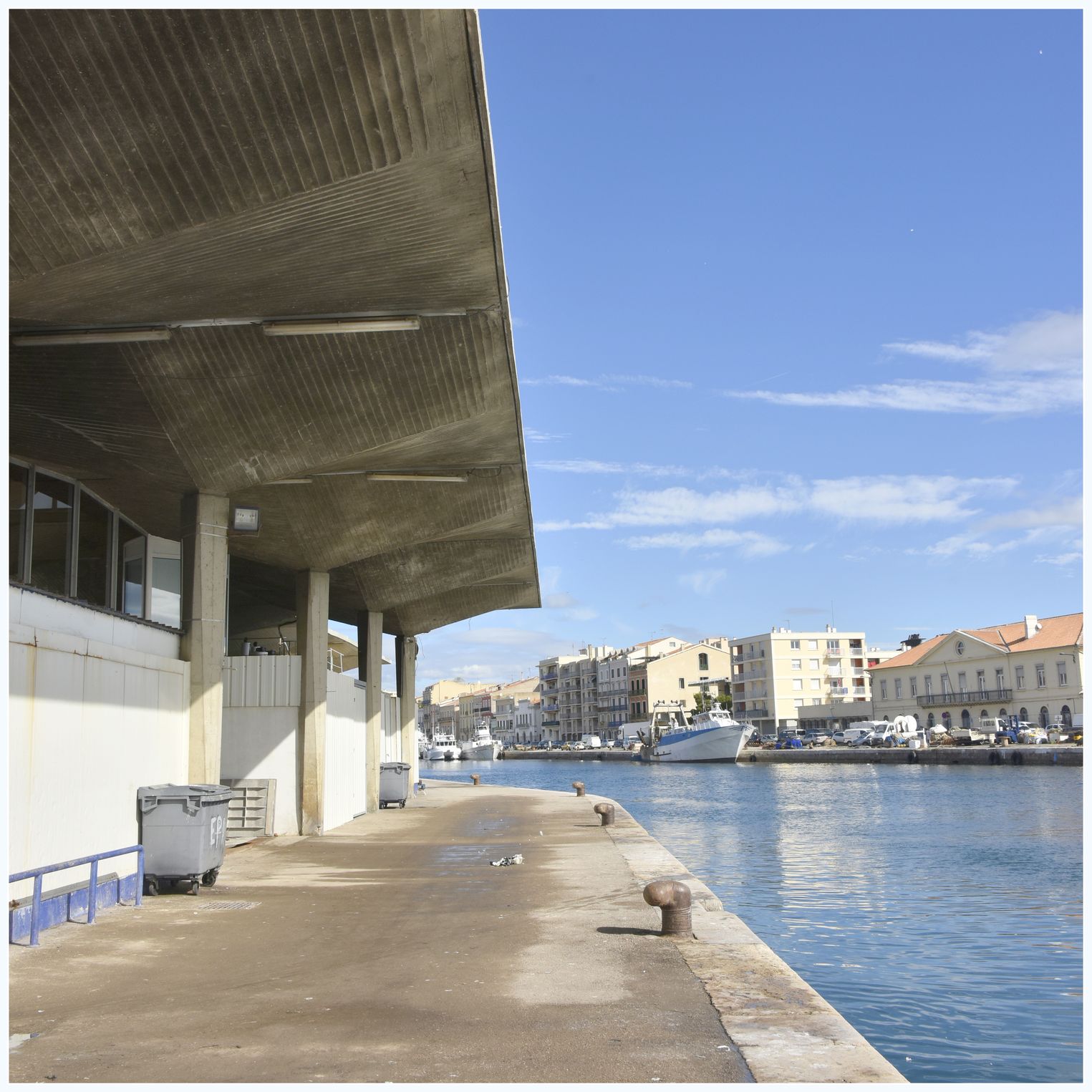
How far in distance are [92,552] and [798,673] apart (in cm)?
11256

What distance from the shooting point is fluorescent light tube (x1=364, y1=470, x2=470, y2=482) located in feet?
68.8

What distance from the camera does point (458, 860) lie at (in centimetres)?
1820

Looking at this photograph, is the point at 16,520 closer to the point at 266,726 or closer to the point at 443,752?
the point at 266,726

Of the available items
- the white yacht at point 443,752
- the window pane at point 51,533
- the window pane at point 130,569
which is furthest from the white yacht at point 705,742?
the window pane at point 51,533

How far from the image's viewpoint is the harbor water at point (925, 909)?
1012 centimetres

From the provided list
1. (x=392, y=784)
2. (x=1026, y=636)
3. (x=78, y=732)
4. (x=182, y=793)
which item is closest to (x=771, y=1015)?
(x=78, y=732)

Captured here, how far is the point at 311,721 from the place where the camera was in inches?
909

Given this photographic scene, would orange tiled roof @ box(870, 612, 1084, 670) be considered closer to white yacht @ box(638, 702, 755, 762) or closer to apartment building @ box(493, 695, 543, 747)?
white yacht @ box(638, 702, 755, 762)

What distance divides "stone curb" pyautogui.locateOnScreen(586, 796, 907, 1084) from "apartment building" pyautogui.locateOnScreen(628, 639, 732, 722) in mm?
130573

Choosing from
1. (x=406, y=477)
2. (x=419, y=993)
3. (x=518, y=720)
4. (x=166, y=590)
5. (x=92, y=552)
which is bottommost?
(x=518, y=720)

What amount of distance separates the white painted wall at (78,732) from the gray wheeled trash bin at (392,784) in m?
18.2

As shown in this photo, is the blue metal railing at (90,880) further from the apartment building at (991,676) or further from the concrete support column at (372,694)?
the apartment building at (991,676)

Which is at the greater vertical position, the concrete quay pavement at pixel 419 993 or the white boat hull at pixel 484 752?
the concrete quay pavement at pixel 419 993

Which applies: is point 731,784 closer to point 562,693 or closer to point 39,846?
point 39,846
